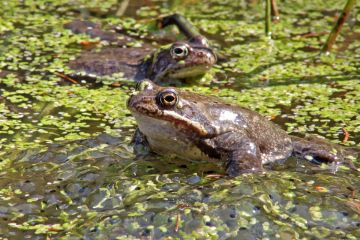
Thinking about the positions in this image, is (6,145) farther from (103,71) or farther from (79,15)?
(79,15)

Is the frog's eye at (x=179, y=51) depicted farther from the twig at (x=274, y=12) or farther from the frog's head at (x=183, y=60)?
the twig at (x=274, y=12)

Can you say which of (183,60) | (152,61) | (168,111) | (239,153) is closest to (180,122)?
(168,111)

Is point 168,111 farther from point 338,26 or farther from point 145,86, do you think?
point 338,26

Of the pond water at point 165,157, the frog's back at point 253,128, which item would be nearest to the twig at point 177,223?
the pond water at point 165,157

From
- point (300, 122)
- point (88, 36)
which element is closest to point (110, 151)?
point (300, 122)

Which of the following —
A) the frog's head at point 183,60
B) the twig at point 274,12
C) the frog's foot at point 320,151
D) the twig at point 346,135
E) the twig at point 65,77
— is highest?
the twig at point 274,12

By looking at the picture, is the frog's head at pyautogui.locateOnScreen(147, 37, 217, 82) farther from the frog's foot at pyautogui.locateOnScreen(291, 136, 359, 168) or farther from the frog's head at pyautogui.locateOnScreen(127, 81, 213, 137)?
the frog's head at pyautogui.locateOnScreen(127, 81, 213, 137)
